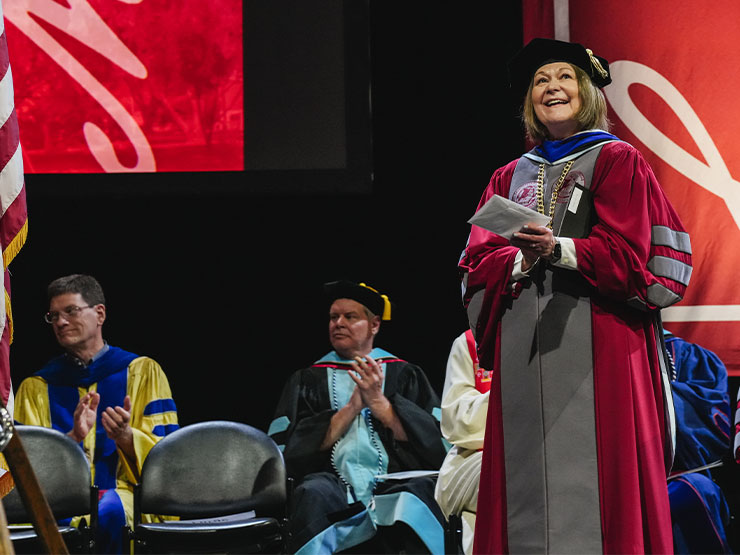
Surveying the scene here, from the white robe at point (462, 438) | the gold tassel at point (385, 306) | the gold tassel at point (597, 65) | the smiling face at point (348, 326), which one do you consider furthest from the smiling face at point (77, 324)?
the gold tassel at point (597, 65)

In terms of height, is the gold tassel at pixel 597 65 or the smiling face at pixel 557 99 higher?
the gold tassel at pixel 597 65

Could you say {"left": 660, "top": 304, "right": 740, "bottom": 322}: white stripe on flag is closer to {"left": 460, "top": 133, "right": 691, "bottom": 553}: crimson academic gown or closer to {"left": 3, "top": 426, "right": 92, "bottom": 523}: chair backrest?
{"left": 460, "top": 133, "right": 691, "bottom": 553}: crimson academic gown

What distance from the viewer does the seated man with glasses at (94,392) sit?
4.73 meters

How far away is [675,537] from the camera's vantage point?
3809mm

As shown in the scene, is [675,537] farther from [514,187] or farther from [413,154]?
[413,154]

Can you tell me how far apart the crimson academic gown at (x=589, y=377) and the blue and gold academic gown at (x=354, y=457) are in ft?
6.07

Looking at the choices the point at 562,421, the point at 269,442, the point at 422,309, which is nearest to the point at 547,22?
the point at 422,309

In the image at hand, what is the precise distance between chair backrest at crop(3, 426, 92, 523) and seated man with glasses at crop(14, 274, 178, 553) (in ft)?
1.31

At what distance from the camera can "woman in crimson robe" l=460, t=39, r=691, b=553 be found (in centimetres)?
240

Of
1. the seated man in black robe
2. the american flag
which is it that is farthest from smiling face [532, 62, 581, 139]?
the seated man in black robe

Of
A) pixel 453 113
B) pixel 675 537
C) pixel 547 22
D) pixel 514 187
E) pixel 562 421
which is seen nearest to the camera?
pixel 562 421

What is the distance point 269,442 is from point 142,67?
205cm

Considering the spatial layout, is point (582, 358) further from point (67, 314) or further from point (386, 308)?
point (67, 314)

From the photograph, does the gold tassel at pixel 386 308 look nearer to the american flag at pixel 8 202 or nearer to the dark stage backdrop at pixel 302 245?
the dark stage backdrop at pixel 302 245
